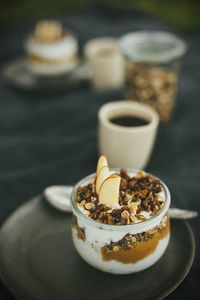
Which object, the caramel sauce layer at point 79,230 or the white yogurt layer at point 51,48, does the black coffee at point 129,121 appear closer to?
the caramel sauce layer at point 79,230

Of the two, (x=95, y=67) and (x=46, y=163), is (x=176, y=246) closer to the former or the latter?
(x=46, y=163)

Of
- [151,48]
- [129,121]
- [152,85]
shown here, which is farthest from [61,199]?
[151,48]

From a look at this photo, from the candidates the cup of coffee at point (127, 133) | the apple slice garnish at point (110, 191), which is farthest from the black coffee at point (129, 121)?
the apple slice garnish at point (110, 191)

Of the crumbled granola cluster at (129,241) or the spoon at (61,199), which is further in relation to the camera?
the spoon at (61,199)

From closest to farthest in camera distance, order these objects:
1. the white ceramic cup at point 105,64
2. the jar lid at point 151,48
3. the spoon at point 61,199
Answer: the spoon at point 61,199 < the jar lid at point 151,48 < the white ceramic cup at point 105,64

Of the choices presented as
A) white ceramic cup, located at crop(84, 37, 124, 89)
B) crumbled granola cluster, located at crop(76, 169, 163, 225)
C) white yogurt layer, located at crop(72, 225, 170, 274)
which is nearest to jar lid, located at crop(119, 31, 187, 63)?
white ceramic cup, located at crop(84, 37, 124, 89)

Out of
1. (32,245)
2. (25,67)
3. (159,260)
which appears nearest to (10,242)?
(32,245)
